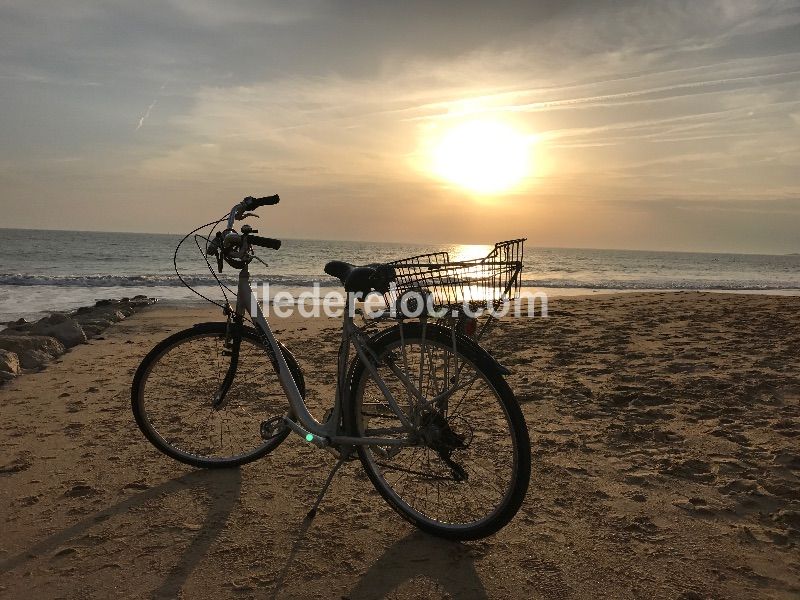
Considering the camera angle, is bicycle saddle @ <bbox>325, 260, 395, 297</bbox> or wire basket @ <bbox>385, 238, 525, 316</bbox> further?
bicycle saddle @ <bbox>325, 260, 395, 297</bbox>

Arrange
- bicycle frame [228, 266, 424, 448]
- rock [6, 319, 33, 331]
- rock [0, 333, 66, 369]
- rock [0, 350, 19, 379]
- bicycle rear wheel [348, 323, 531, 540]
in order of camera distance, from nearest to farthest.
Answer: bicycle rear wheel [348, 323, 531, 540]
bicycle frame [228, 266, 424, 448]
rock [0, 350, 19, 379]
rock [0, 333, 66, 369]
rock [6, 319, 33, 331]

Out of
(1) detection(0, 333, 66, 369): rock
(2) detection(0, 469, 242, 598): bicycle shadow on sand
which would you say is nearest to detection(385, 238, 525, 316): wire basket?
(2) detection(0, 469, 242, 598): bicycle shadow on sand

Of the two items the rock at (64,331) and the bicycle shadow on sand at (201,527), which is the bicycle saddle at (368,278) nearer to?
the bicycle shadow on sand at (201,527)

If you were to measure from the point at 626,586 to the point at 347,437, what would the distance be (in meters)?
1.56

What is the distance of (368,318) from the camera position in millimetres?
3059

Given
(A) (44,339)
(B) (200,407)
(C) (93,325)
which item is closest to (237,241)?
(B) (200,407)

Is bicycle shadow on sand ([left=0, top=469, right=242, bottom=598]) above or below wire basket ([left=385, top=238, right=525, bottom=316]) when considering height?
below

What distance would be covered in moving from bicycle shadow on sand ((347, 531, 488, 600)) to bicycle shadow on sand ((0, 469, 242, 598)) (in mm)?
849

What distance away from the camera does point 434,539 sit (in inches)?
114

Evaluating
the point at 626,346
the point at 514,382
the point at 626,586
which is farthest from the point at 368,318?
the point at 626,346

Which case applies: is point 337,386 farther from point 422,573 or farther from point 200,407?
point 200,407

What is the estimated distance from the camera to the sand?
8.15 ft

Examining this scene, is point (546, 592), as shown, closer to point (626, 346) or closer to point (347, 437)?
point (347, 437)

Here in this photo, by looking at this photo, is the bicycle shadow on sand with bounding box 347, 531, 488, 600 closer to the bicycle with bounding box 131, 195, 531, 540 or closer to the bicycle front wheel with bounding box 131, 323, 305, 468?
A: the bicycle with bounding box 131, 195, 531, 540
